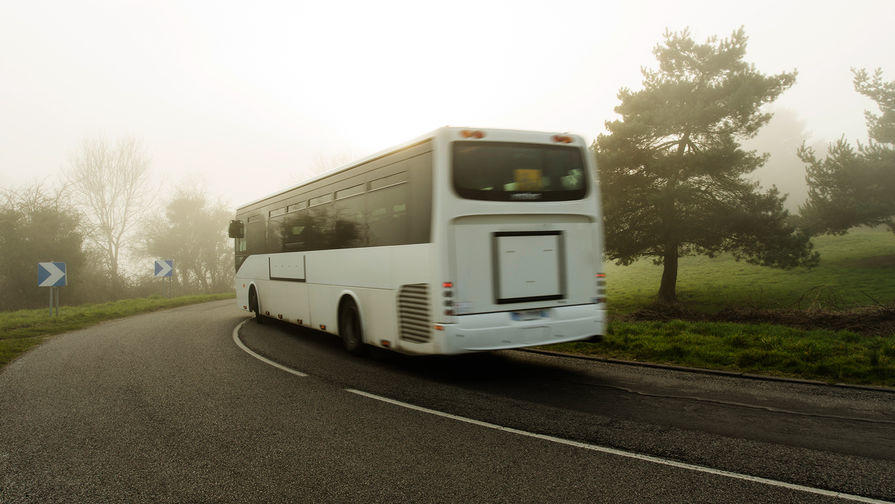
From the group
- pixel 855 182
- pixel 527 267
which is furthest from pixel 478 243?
pixel 855 182

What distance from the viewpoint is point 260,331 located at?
41.2 feet

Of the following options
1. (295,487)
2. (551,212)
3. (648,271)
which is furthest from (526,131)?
(648,271)

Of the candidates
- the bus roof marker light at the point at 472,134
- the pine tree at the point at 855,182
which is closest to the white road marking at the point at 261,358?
the bus roof marker light at the point at 472,134

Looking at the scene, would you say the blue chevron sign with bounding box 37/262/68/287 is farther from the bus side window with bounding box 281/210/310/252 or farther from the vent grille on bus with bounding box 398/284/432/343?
the vent grille on bus with bounding box 398/284/432/343

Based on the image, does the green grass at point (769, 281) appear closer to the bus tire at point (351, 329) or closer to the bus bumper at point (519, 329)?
the bus bumper at point (519, 329)

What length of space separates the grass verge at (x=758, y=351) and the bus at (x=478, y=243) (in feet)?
6.06

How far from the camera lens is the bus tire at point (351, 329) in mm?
8773

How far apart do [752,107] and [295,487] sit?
21.2m

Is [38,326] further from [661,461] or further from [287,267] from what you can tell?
[661,461]

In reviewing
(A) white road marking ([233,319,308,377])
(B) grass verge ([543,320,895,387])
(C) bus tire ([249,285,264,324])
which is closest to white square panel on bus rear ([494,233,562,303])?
(B) grass verge ([543,320,895,387])

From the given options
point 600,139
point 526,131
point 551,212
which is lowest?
point 551,212

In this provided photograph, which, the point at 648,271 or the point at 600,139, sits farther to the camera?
the point at 648,271

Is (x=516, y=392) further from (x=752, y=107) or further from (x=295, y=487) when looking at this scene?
(x=752, y=107)

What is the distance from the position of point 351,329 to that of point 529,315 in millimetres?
3501
